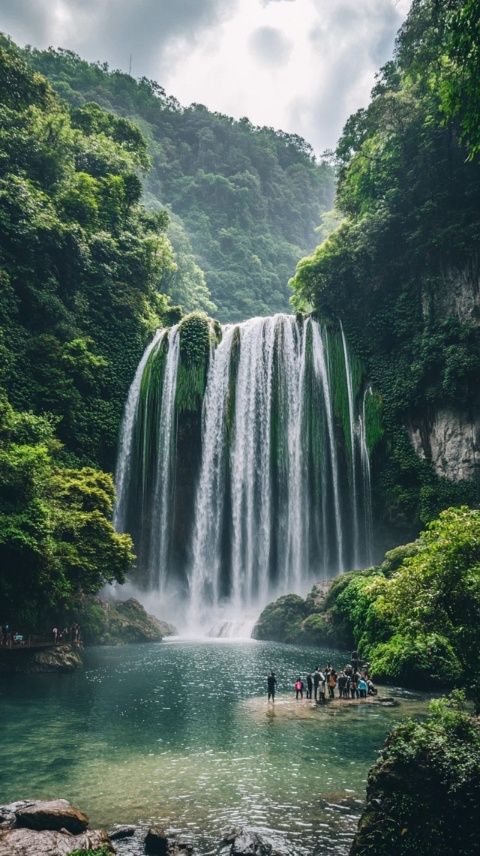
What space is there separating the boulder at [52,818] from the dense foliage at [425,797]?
3.94 metres

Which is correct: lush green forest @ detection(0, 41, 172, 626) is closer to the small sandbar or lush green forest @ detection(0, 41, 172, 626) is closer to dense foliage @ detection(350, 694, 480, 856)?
the small sandbar

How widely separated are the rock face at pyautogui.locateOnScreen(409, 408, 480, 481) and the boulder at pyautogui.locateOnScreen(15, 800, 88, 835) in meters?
27.6

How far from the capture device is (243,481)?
3731 cm

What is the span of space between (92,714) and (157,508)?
2229 centimetres

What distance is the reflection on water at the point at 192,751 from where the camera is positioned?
876 cm

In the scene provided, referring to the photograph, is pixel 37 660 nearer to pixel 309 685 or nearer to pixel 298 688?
pixel 298 688

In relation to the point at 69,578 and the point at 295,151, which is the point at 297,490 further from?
A: the point at 295,151

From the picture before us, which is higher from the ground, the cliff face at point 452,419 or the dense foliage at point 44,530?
the cliff face at point 452,419

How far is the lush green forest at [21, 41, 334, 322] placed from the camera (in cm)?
7244

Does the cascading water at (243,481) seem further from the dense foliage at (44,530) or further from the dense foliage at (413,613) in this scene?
the dense foliage at (44,530)

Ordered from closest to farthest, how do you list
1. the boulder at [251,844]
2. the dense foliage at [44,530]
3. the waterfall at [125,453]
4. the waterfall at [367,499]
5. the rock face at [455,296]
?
the boulder at [251,844]
the dense foliage at [44,530]
the rock face at [455,296]
the waterfall at [367,499]
the waterfall at [125,453]

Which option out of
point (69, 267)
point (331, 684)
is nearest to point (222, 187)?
point (69, 267)

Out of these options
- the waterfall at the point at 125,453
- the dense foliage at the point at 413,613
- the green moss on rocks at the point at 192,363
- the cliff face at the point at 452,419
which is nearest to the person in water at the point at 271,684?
the dense foliage at the point at 413,613

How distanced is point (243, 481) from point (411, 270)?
18.7 metres
